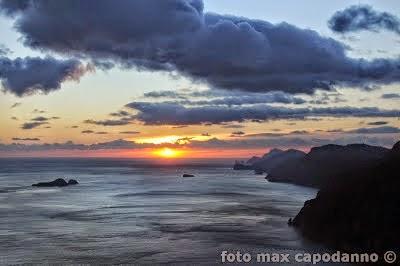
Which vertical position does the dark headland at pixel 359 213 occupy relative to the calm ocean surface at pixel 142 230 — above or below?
above

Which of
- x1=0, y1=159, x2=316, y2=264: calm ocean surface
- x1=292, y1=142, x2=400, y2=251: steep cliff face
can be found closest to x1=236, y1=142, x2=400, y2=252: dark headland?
x1=292, y1=142, x2=400, y2=251: steep cliff face

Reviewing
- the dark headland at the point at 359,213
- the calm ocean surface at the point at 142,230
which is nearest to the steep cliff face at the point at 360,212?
the dark headland at the point at 359,213

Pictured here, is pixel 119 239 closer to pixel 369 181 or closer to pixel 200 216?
pixel 200 216

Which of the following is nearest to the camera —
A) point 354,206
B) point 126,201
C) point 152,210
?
point 354,206

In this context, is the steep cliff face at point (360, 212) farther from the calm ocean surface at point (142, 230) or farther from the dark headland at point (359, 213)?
the calm ocean surface at point (142, 230)

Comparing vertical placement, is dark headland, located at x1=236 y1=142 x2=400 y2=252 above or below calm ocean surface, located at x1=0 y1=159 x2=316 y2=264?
above

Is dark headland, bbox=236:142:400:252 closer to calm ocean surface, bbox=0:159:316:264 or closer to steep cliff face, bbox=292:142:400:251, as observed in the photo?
steep cliff face, bbox=292:142:400:251

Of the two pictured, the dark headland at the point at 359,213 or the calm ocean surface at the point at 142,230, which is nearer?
the dark headland at the point at 359,213

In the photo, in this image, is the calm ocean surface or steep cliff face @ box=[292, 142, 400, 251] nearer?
steep cliff face @ box=[292, 142, 400, 251]

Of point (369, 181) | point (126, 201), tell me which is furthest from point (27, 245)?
point (126, 201)
